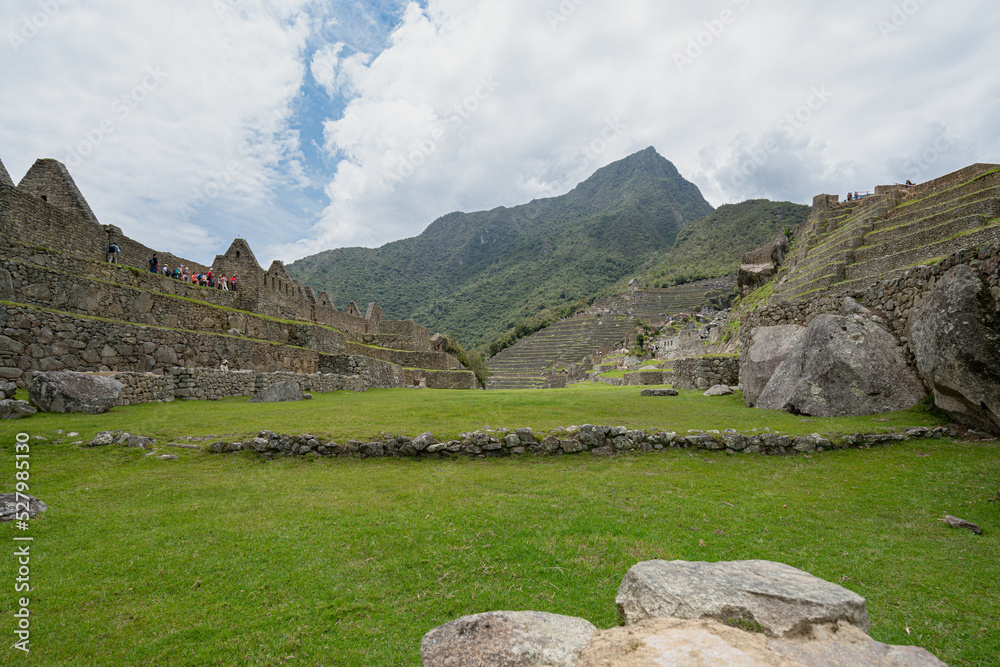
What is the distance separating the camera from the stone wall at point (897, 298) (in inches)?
298

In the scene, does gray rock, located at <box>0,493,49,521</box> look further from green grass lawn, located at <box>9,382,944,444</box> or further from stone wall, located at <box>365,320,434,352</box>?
stone wall, located at <box>365,320,434,352</box>

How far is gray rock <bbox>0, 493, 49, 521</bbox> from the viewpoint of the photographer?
486cm

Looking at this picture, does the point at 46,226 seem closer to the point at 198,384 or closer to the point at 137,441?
the point at 198,384

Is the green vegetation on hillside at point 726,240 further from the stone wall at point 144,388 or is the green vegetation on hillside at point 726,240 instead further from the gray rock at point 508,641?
the gray rock at point 508,641

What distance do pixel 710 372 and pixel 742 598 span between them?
61.2 ft

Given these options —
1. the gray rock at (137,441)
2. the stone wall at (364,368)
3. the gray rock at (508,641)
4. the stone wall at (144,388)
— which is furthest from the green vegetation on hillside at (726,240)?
the gray rock at (508,641)

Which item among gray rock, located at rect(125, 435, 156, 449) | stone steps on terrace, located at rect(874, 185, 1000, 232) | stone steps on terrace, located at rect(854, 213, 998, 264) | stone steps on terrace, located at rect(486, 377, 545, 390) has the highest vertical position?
stone steps on terrace, located at rect(874, 185, 1000, 232)

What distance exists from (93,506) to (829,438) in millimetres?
11960

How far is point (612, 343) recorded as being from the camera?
6731 cm

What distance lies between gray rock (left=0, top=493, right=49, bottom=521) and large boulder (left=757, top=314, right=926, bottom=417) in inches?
559

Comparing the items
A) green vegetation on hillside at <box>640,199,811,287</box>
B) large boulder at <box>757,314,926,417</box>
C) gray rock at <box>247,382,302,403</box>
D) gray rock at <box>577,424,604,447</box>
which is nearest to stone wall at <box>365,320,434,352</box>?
gray rock at <box>247,382,302,403</box>

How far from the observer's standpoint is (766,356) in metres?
13.4

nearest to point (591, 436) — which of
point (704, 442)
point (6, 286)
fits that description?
point (704, 442)

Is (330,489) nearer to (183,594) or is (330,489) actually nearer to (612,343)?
(183,594)
